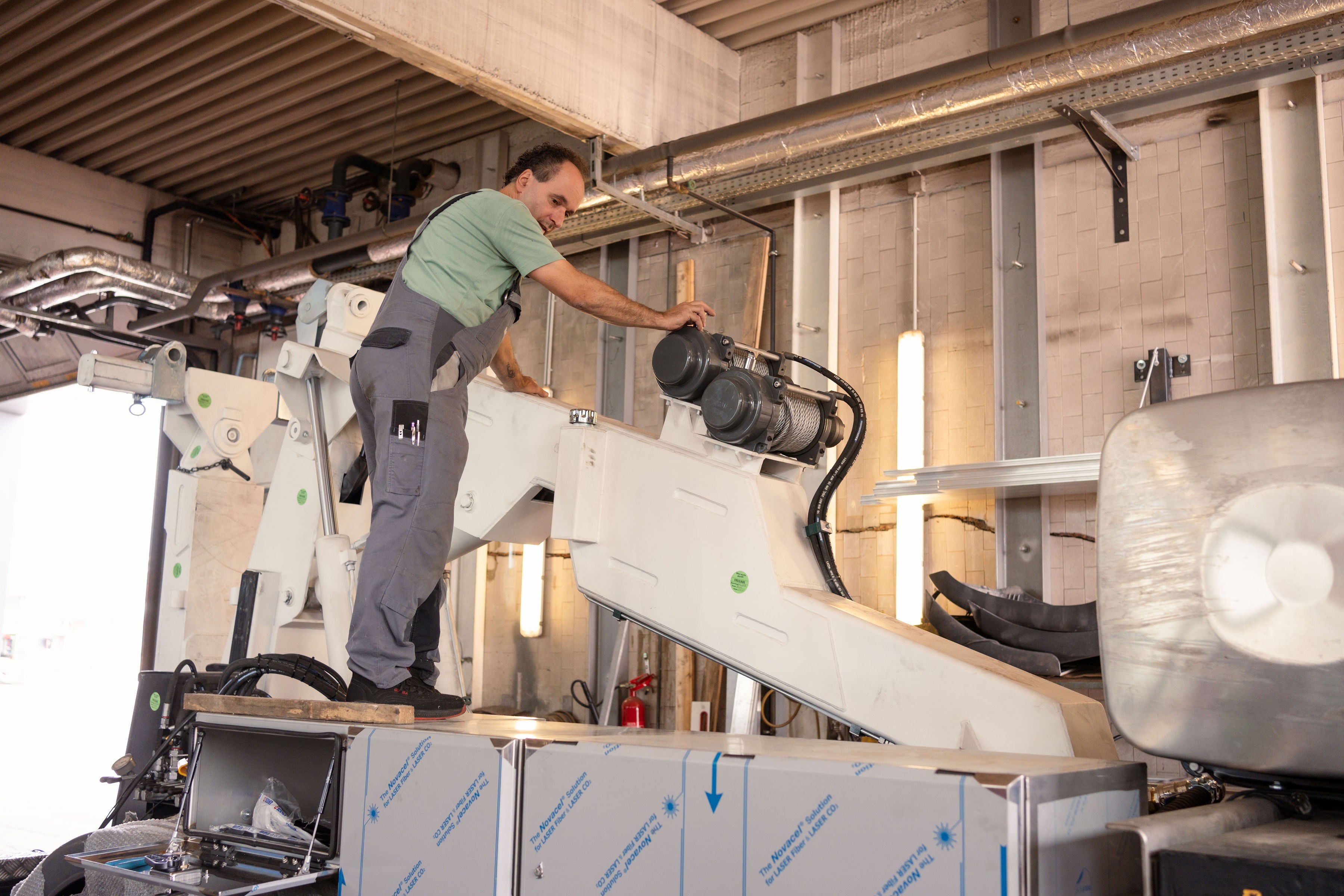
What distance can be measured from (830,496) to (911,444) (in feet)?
8.78

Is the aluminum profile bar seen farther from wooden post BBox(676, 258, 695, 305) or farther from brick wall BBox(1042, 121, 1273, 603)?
wooden post BBox(676, 258, 695, 305)

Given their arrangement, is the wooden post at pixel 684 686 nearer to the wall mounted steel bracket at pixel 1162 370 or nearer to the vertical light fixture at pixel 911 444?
the vertical light fixture at pixel 911 444

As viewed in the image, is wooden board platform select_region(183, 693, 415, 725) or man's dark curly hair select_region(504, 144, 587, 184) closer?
wooden board platform select_region(183, 693, 415, 725)

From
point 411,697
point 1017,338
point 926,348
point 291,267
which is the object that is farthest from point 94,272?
point 411,697

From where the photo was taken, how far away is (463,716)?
2.32 m

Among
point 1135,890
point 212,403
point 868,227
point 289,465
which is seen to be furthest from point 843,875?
point 868,227

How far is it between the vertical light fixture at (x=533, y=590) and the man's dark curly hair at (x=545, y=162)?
391cm

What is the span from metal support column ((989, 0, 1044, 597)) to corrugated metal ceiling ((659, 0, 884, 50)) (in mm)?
987

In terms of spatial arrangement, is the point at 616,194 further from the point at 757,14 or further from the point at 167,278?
the point at 167,278

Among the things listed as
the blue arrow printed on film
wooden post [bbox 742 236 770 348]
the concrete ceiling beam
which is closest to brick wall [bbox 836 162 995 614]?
wooden post [bbox 742 236 770 348]

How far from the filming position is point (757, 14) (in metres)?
5.81

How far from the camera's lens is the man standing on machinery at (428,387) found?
2326 millimetres

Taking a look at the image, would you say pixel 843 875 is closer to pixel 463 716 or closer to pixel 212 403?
pixel 463 716

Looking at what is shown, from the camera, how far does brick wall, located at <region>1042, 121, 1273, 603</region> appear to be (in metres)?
4.41
